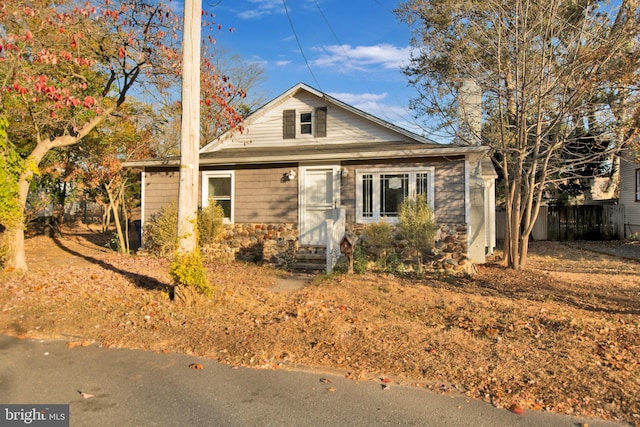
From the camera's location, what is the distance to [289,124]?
1352cm

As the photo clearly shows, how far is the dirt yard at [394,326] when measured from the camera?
416 centimetres

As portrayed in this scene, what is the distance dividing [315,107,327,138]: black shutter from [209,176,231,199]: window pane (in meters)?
3.02

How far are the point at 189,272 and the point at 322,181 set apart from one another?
5.79 meters

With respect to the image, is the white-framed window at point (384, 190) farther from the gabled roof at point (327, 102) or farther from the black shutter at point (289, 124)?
the black shutter at point (289, 124)

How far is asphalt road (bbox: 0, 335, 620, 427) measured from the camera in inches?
136

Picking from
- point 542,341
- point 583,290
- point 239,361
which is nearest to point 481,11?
point 583,290

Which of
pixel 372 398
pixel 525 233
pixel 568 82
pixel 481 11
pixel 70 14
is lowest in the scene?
pixel 372 398

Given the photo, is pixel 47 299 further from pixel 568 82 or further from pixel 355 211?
pixel 568 82

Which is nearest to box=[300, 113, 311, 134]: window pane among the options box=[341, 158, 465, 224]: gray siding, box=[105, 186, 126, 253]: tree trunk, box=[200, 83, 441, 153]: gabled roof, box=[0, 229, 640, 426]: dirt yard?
box=[200, 83, 441, 153]: gabled roof

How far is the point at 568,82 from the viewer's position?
919 cm

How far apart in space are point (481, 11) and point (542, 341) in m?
8.12

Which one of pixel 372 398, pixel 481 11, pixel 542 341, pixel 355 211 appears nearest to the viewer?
pixel 372 398

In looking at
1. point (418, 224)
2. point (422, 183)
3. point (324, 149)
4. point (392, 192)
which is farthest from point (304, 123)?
point (418, 224)

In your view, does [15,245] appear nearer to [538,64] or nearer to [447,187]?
[447,187]
